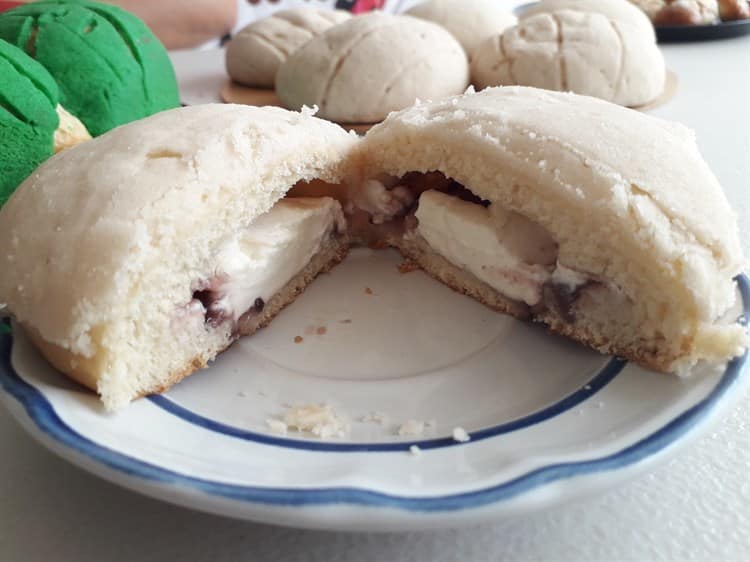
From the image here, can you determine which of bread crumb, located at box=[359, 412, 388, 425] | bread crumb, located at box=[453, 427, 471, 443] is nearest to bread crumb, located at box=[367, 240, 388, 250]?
bread crumb, located at box=[359, 412, 388, 425]

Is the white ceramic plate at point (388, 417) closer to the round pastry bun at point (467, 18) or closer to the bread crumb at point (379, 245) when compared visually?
the bread crumb at point (379, 245)

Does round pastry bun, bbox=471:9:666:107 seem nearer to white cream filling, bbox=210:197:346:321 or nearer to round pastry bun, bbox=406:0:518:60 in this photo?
round pastry bun, bbox=406:0:518:60

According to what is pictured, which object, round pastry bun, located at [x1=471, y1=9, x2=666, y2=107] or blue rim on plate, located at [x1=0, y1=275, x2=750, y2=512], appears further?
round pastry bun, located at [x1=471, y1=9, x2=666, y2=107]

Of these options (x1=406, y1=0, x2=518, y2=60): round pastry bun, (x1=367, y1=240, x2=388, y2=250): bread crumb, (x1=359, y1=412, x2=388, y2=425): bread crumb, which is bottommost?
(x1=367, y1=240, x2=388, y2=250): bread crumb

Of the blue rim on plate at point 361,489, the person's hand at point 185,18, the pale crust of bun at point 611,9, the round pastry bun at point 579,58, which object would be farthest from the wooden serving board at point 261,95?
the blue rim on plate at point 361,489

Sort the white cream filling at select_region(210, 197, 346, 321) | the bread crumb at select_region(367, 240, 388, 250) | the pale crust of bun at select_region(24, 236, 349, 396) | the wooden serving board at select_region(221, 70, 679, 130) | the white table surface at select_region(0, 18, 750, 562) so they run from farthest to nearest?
the wooden serving board at select_region(221, 70, 679, 130), the bread crumb at select_region(367, 240, 388, 250), the white cream filling at select_region(210, 197, 346, 321), the pale crust of bun at select_region(24, 236, 349, 396), the white table surface at select_region(0, 18, 750, 562)

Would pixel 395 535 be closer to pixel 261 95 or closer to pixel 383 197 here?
pixel 383 197

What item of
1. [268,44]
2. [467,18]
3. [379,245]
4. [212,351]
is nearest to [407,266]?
[379,245]

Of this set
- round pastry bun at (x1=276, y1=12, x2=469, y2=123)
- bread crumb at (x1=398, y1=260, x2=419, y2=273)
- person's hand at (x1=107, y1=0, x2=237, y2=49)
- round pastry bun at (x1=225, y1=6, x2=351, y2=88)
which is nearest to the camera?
bread crumb at (x1=398, y1=260, x2=419, y2=273)
